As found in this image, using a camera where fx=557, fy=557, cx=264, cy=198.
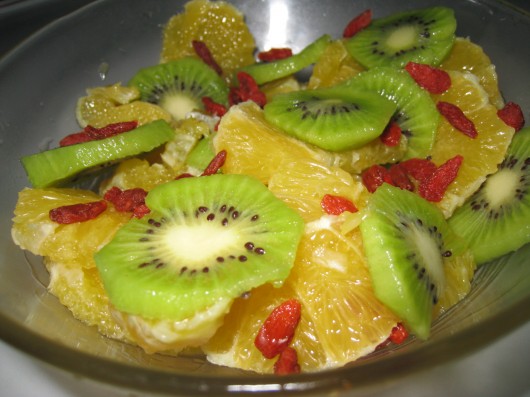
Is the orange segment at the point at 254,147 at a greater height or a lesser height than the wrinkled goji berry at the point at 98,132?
greater

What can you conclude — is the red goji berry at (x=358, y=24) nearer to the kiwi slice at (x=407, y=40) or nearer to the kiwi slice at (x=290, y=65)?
the kiwi slice at (x=407, y=40)

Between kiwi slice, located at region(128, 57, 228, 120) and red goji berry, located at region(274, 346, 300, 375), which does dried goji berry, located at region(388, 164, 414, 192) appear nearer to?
red goji berry, located at region(274, 346, 300, 375)

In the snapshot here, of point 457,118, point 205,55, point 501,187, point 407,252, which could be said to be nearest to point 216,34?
point 205,55

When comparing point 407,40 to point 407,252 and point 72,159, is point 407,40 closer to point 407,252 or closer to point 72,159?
point 407,252

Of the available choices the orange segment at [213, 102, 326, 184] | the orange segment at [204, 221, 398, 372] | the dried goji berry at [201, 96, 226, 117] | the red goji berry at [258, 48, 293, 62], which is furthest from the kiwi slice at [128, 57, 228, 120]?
the orange segment at [204, 221, 398, 372]

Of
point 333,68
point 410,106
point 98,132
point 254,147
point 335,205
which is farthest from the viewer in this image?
point 333,68

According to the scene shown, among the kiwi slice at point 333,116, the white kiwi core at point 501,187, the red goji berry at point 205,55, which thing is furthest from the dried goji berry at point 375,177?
the red goji berry at point 205,55
